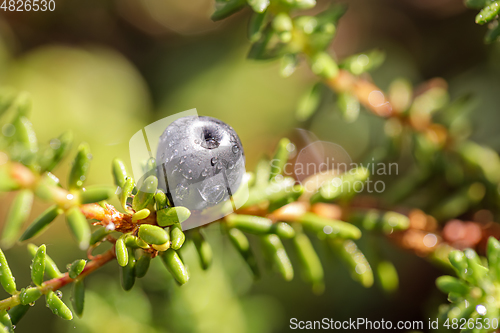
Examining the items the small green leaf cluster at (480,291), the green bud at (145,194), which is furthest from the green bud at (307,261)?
the green bud at (145,194)

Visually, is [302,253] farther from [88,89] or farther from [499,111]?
[88,89]

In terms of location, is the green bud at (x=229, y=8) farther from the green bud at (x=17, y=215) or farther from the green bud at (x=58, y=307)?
the green bud at (x=58, y=307)

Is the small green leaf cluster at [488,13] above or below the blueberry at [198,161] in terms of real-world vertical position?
above

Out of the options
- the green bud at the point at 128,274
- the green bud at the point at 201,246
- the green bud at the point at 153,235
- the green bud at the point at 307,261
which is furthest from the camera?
the green bud at the point at 307,261

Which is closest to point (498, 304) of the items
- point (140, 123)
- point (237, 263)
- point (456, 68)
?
point (237, 263)

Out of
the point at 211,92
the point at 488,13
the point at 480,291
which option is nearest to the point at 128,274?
the point at 480,291

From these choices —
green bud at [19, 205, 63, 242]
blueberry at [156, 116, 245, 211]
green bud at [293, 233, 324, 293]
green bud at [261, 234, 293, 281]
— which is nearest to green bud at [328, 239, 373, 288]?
green bud at [293, 233, 324, 293]
